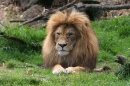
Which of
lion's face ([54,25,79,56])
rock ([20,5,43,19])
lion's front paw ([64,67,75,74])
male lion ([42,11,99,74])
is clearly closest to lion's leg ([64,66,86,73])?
lion's front paw ([64,67,75,74])

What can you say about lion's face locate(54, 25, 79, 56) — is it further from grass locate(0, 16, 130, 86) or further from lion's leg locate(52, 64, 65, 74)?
grass locate(0, 16, 130, 86)

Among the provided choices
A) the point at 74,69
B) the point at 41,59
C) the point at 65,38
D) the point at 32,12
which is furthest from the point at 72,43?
the point at 32,12

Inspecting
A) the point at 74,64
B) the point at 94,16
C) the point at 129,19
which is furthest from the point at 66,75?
the point at 94,16

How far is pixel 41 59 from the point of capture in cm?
980

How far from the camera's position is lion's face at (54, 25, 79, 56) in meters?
7.89

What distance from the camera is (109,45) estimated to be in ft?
35.3

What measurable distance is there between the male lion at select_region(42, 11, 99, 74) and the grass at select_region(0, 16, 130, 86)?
35cm

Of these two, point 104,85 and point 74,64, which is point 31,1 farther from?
point 104,85

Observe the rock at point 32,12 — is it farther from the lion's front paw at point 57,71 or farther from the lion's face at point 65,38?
the lion's front paw at point 57,71

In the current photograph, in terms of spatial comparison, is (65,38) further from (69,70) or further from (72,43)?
(69,70)

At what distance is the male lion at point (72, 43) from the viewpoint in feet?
26.5

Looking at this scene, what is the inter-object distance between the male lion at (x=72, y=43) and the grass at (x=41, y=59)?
0.35m

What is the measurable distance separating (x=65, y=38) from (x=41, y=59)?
6.29 ft

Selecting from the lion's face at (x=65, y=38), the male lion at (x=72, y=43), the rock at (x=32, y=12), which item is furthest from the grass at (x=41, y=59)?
the rock at (x=32, y=12)
